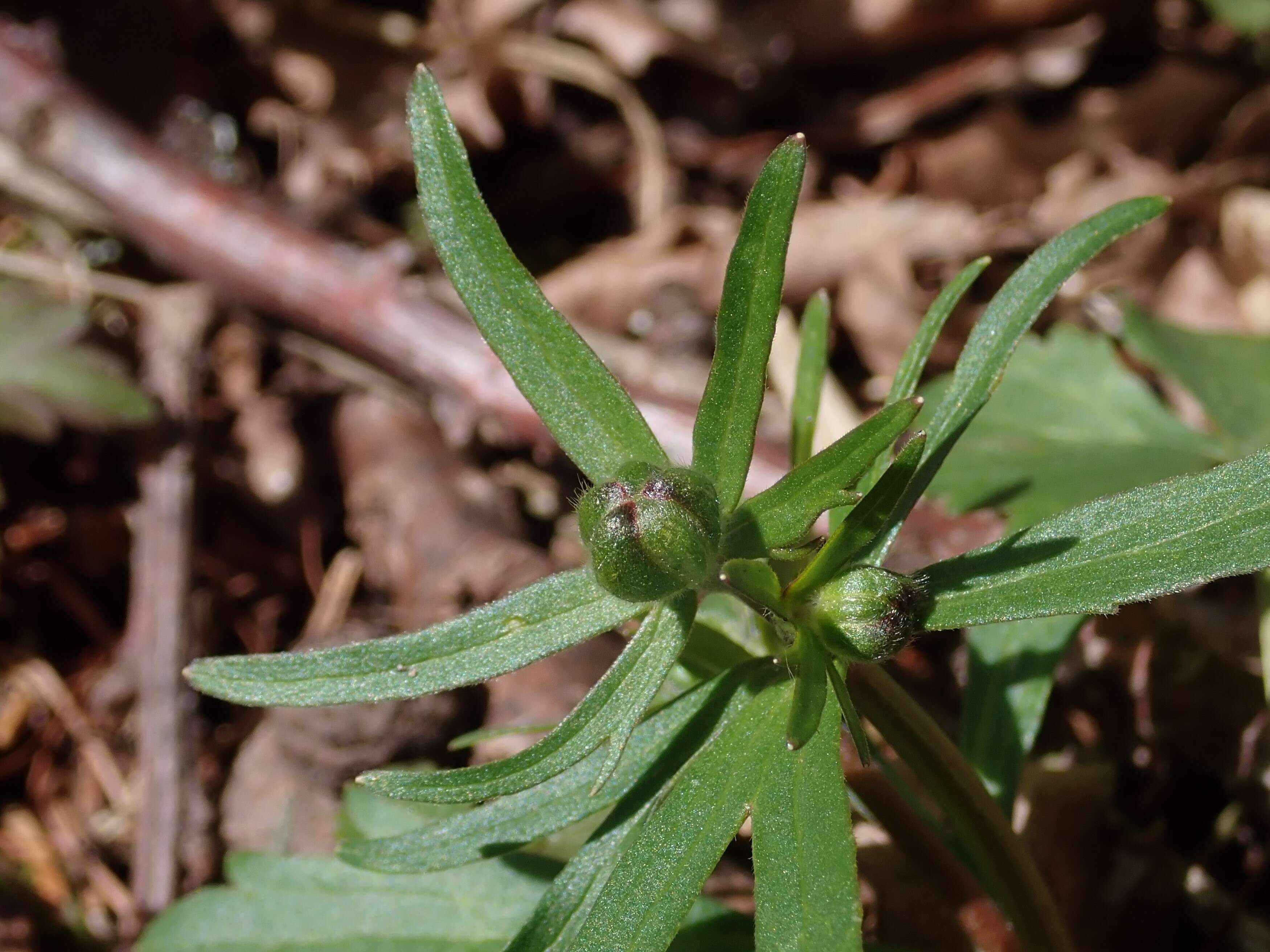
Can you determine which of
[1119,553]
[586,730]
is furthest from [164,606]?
[1119,553]

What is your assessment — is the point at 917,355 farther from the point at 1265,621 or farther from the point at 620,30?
the point at 620,30

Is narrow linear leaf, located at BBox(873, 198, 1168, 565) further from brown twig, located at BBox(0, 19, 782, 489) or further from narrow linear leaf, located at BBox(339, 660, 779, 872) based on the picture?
brown twig, located at BBox(0, 19, 782, 489)

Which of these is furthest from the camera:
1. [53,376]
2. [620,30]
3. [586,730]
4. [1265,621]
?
[620,30]

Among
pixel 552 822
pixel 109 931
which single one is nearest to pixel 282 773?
pixel 109 931

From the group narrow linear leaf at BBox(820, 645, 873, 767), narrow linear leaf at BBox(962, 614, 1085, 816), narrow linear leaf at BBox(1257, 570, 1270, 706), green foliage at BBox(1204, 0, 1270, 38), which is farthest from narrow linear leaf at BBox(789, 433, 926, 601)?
green foliage at BBox(1204, 0, 1270, 38)

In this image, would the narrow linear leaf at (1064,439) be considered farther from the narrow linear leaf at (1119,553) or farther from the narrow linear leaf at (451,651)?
the narrow linear leaf at (451,651)

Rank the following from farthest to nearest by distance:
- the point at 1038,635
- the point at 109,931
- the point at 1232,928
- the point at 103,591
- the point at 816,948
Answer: the point at 103,591 < the point at 109,931 < the point at 1232,928 < the point at 1038,635 < the point at 816,948

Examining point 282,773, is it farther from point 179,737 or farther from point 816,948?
A: point 816,948
